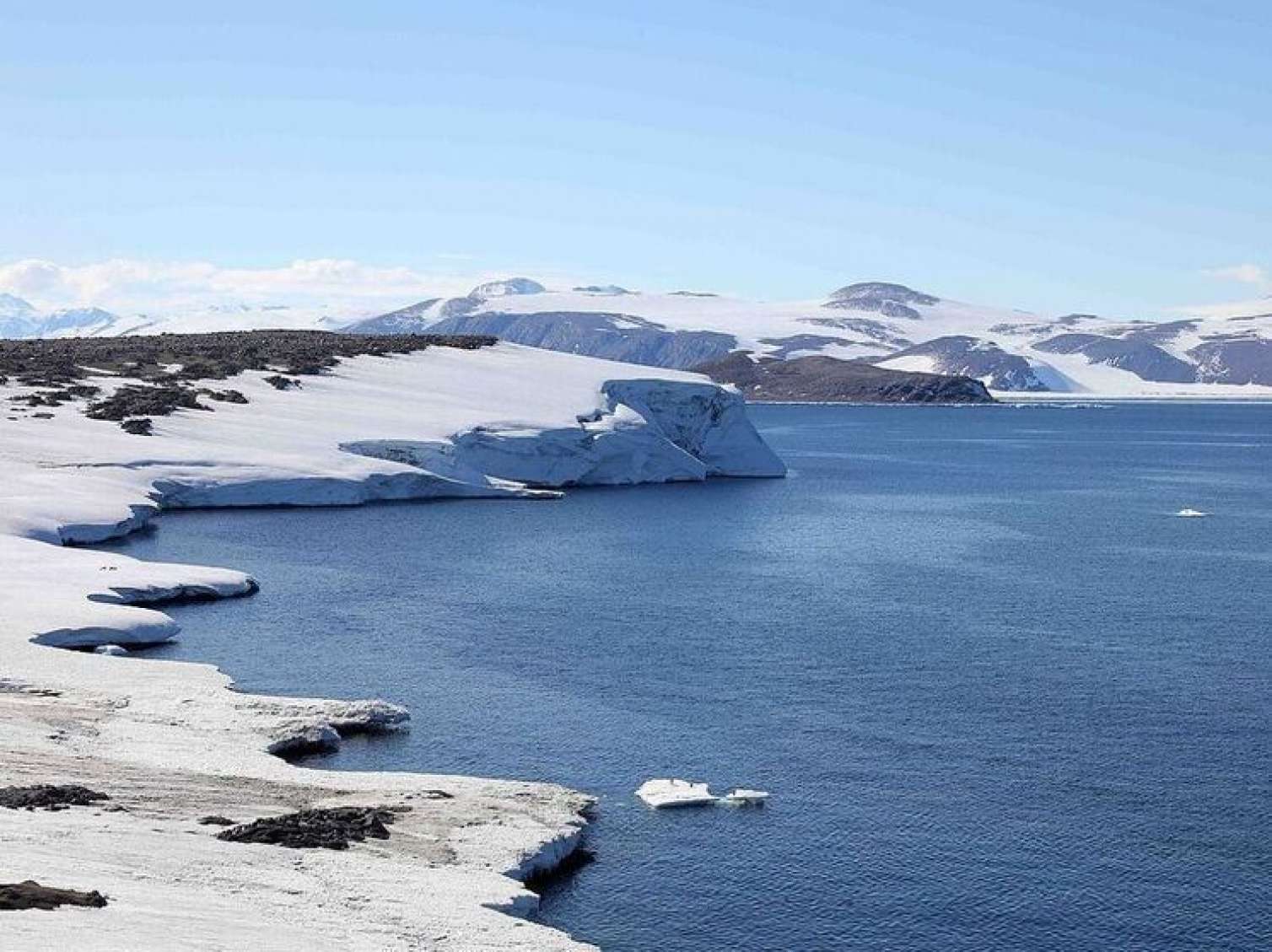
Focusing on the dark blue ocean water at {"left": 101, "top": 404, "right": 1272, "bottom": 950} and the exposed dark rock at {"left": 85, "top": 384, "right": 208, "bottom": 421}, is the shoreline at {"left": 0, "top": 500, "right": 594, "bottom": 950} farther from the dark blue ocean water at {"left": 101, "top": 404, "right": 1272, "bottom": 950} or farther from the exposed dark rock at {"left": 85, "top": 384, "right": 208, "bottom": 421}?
the exposed dark rock at {"left": 85, "top": 384, "right": 208, "bottom": 421}

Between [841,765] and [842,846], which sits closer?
[842,846]

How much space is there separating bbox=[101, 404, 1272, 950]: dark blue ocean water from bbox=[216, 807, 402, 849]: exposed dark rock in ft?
16.1

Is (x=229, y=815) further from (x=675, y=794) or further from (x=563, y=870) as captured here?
(x=675, y=794)

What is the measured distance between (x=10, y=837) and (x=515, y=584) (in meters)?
45.3

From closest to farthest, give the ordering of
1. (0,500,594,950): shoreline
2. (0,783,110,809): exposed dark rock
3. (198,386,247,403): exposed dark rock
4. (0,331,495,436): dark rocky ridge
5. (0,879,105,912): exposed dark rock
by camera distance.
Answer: (0,879,105,912): exposed dark rock < (0,500,594,950): shoreline < (0,783,110,809): exposed dark rock < (0,331,495,436): dark rocky ridge < (198,386,247,403): exposed dark rock

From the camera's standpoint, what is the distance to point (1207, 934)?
3375 centimetres

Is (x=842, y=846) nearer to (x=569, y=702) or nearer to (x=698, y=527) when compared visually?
(x=569, y=702)

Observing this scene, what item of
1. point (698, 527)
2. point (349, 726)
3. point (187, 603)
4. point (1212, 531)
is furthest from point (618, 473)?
point (349, 726)

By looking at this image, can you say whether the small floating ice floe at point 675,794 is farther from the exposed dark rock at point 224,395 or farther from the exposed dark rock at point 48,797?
the exposed dark rock at point 224,395

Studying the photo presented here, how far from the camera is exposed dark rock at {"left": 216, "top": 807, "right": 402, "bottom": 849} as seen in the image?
Answer: 3484 centimetres

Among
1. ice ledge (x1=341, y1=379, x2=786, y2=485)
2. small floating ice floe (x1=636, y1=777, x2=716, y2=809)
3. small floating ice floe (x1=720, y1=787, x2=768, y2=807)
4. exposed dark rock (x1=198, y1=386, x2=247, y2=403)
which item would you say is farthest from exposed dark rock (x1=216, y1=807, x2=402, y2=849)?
exposed dark rock (x1=198, y1=386, x2=247, y2=403)

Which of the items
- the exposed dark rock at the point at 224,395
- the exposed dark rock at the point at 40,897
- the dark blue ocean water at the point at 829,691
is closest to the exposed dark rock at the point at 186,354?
the exposed dark rock at the point at 224,395

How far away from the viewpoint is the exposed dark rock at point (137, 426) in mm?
110125

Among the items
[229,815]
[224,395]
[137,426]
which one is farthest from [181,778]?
[224,395]
